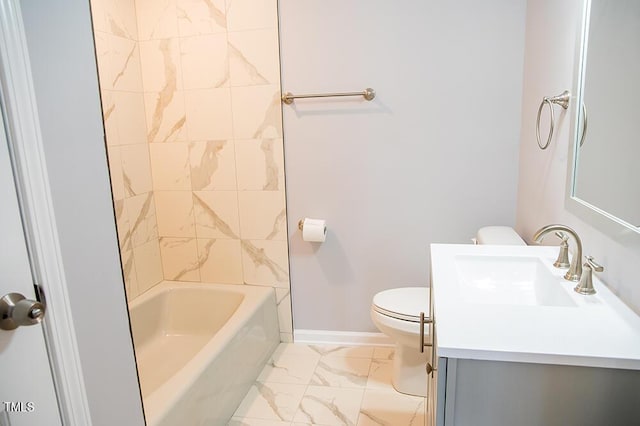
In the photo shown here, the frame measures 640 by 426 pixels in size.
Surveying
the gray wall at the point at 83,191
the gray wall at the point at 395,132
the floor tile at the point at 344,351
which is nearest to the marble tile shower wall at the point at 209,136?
the gray wall at the point at 395,132

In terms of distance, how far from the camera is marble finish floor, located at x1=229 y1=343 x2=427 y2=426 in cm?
192

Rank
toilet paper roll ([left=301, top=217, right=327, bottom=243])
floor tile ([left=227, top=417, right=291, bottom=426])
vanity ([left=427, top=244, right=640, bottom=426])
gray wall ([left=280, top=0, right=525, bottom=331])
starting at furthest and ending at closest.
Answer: toilet paper roll ([left=301, top=217, right=327, bottom=243]) → gray wall ([left=280, top=0, right=525, bottom=331]) → floor tile ([left=227, top=417, right=291, bottom=426]) → vanity ([left=427, top=244, right=640, bottom=426])

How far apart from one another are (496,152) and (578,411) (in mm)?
1566

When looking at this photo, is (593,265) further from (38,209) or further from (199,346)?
(199,346)

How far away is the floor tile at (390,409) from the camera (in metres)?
1.88

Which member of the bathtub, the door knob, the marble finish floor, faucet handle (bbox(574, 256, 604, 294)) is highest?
the door knob

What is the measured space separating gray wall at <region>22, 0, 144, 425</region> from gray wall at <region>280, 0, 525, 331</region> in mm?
1528

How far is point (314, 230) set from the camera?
2359 mm

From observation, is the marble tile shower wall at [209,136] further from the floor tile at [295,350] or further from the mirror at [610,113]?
the mirror at [610,113]

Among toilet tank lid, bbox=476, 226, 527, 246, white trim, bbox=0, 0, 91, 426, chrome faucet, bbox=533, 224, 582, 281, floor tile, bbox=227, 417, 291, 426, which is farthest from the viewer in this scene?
floor tile, bbox=227, 417, 291, 426

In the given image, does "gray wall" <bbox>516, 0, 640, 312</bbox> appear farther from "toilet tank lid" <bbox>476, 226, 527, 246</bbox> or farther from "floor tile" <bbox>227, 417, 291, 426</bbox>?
"floor tile" <bbox>227, 417, 291, 426</bbox>

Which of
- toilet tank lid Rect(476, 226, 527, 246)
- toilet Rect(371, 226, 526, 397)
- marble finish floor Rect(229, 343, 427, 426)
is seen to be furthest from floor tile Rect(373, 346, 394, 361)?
toilet tank lid Rect(476, 226, 527, 246)

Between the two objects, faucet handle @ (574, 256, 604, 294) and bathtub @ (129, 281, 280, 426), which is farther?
bathtub @ (129, 281, 280, 426)

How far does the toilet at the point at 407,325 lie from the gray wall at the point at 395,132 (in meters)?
0.31
